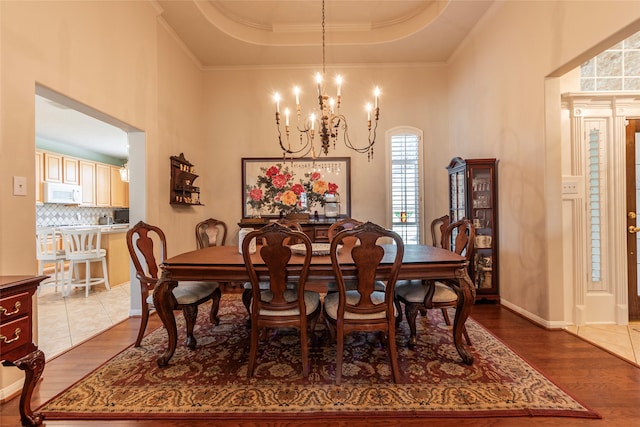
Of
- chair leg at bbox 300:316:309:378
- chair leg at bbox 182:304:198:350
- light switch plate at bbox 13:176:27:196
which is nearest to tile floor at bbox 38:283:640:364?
chair leg at bbox 182:304:198:350

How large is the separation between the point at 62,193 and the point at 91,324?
4714 millimetres

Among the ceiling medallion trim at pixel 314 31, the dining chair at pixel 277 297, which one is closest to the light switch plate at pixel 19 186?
the dining chair at pixel 277 297

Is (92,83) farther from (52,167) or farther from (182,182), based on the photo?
(52,167)

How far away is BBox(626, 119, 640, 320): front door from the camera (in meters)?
2.71

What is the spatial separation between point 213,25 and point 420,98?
322 centimetres

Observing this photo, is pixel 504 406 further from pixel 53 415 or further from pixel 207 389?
pixel 53 415

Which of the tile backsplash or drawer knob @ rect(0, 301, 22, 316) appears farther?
the tile backsplash

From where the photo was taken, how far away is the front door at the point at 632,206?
8.87 ft

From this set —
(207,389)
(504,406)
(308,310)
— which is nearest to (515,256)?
(504,406)

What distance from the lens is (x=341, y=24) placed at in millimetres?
4012

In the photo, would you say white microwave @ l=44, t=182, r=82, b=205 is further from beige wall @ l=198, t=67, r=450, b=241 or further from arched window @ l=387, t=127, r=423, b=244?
arched window @ l=387, t=127, r=423, b=244

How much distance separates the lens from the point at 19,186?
185cm

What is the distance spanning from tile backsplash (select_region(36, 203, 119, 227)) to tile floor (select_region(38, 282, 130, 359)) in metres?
2.46

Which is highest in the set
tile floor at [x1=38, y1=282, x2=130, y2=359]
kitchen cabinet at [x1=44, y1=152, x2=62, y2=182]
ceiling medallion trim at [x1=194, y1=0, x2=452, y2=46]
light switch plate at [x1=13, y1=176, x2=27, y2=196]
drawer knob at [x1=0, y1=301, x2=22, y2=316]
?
ceiling medallion trim at [x1=194, y1=0, x2=452, y2=46]
